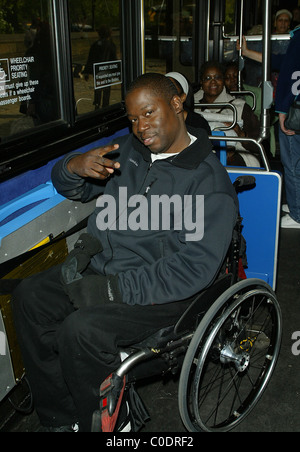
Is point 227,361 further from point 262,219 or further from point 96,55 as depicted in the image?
point 96,55

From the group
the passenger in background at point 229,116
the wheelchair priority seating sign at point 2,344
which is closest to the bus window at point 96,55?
the passenger in background at point 229,116

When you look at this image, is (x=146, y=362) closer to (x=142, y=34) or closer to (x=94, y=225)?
(x=94, y=225)

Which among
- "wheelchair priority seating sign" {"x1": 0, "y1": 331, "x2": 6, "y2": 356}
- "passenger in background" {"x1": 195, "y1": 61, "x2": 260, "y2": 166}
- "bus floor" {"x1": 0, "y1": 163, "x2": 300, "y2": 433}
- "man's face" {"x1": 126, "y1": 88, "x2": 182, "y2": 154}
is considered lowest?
"bus floor" {"x1": 0, "y1": 163, "x2": 300, "y2": 433}

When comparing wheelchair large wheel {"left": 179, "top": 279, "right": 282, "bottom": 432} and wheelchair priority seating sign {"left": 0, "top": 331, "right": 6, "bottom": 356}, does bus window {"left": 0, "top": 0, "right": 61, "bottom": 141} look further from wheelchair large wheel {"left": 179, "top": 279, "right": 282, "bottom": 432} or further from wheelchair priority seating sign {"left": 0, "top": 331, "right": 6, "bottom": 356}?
wheelchair large wheel {"left": 179, "top": 279, "right": 282, "bottom": 432}

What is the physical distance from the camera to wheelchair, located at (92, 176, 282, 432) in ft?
5.99

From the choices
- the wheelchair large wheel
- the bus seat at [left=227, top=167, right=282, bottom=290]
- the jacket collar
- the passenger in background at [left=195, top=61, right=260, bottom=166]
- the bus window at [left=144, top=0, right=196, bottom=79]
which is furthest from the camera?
the bus window at [left=144, top=0, right=196, bottom=79]

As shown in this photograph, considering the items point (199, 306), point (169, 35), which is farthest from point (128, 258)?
point (169, 35)

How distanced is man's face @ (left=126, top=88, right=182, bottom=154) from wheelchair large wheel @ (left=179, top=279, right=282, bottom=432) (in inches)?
28.6

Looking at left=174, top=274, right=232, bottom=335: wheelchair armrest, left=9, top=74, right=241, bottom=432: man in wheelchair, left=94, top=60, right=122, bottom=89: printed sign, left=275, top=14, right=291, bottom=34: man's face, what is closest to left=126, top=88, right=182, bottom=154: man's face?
left=9, top=74, right=241, bottom=432: man in wheelchair

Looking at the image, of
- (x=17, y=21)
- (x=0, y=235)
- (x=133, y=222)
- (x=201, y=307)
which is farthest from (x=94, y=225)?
(x=17, y=21)

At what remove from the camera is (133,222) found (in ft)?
7.08

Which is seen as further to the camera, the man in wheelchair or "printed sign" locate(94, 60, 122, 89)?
"printed sign" locate(94, 60, 122, 89)

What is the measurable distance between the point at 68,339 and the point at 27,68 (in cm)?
151

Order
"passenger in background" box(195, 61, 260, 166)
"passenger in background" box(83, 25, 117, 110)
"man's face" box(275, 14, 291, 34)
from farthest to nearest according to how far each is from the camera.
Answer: "man's face" box(275, 14, 291, 34)
"passenger in background" box(195, 61, 260, 166)
"passenger in background" box(83, 25, 117, 110)
